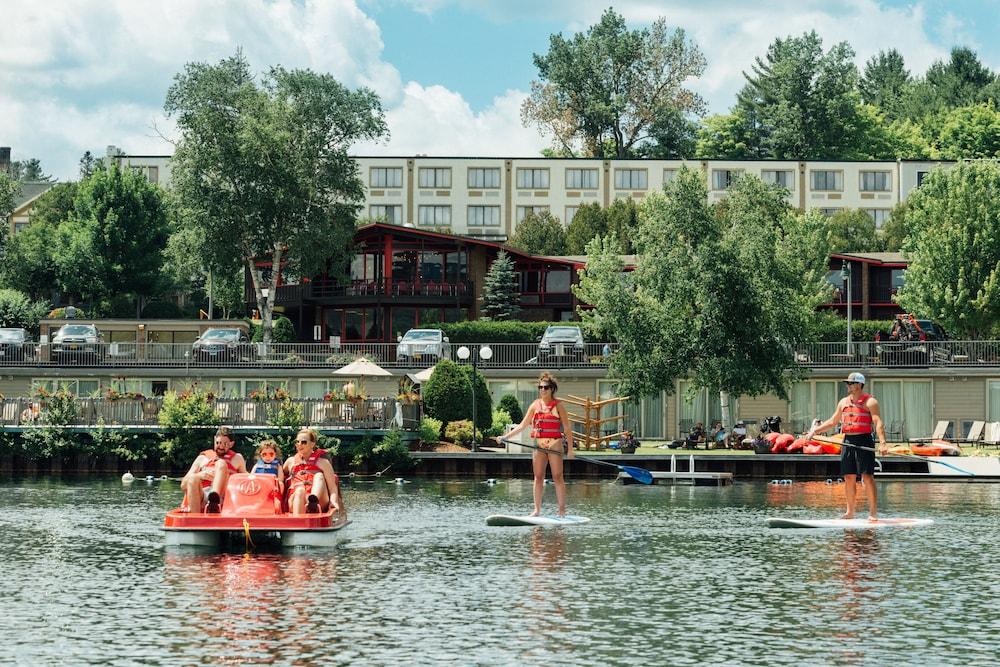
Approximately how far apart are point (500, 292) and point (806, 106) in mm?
50088

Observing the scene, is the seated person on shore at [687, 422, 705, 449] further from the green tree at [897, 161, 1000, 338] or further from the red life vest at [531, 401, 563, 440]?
the red life vest at [531, 401, 563, 440]

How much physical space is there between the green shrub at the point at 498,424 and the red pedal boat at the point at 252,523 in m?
30.3

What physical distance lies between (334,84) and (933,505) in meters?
61.9

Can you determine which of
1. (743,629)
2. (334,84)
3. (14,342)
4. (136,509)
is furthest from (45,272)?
(743,629)

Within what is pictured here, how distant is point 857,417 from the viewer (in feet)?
96.1

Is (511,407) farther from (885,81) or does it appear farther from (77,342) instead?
(885,81)

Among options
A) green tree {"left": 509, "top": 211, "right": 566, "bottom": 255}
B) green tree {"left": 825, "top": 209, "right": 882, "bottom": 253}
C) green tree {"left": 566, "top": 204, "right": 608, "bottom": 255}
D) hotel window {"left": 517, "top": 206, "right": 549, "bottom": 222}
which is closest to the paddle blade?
green tree {"left": 566, "top": 204, "right": 608, "bottom": 255}

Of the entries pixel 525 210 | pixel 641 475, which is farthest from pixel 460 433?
pixel 525 210

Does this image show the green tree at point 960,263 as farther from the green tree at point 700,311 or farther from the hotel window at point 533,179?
the hotel window at point 533,179

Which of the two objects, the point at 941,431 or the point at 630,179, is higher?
the point at 630,179

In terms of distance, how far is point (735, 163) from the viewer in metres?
119

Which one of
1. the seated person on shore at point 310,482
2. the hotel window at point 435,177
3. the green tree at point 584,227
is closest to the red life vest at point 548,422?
the seated person on shore at point 310,482

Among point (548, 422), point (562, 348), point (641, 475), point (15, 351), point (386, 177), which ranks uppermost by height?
point (386, 177)

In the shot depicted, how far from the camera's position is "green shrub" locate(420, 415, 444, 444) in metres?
55.6
